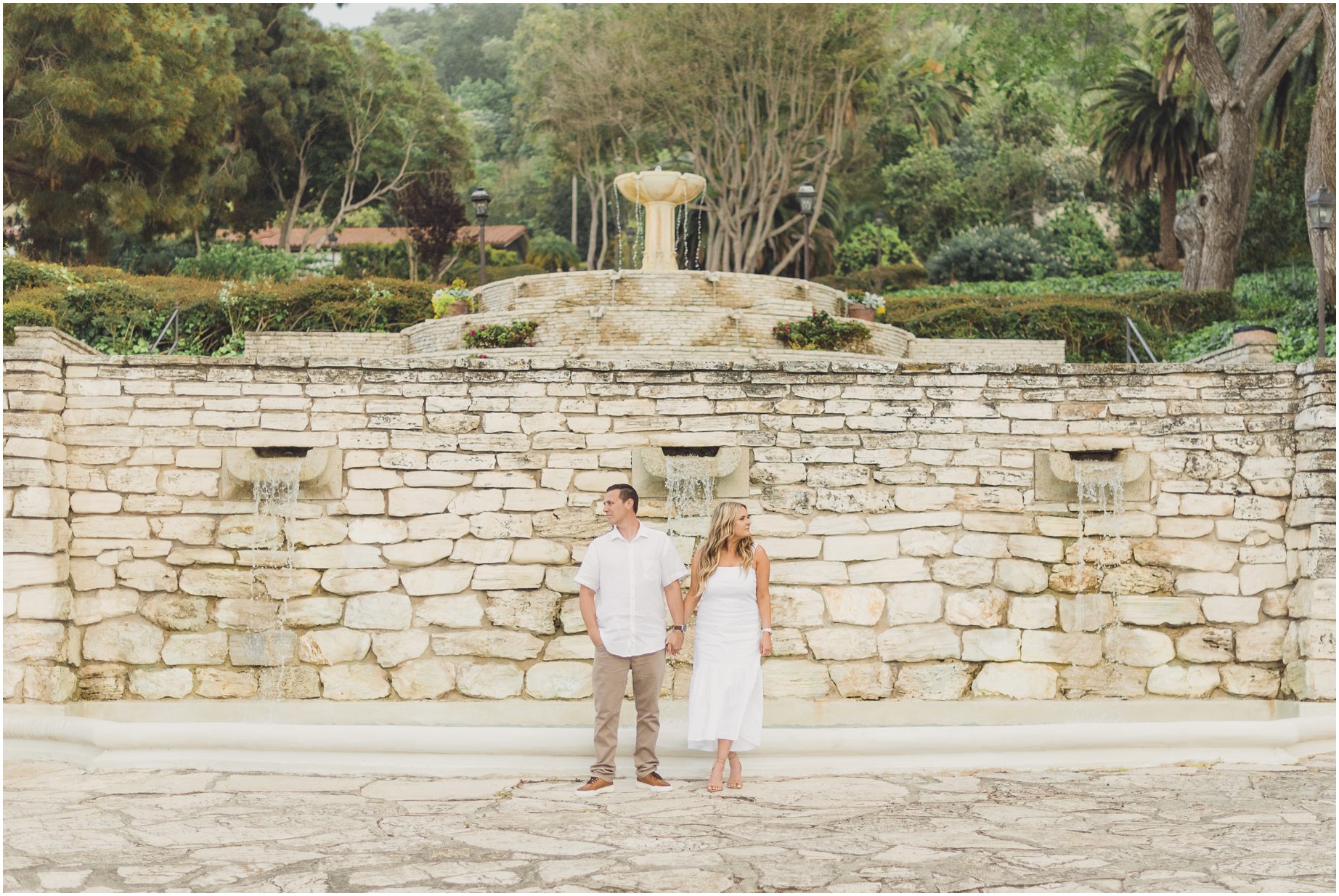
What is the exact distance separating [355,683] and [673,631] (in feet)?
6.22

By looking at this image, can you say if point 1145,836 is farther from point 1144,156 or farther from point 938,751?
point 1144,156

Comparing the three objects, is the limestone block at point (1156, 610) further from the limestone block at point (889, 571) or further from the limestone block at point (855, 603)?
the limestone block at point (855, 603)

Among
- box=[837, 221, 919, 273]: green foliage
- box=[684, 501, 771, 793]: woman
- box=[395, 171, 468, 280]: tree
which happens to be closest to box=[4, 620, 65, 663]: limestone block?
box=[684, 501, 771, 793]: woman

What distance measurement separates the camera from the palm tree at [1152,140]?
87.8 ft

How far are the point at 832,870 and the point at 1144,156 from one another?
87.9 feet

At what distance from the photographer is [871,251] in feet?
103

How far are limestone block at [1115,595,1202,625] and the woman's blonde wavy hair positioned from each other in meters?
2.31

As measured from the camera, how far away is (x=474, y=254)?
3331 cm

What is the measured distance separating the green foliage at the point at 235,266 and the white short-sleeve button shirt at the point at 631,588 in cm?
2024

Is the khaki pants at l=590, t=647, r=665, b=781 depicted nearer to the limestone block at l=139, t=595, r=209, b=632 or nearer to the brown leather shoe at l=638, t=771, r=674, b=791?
the brown leather shoe at l=638, t=771, r=674, b=791

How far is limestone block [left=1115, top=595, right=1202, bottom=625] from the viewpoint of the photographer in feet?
20.9

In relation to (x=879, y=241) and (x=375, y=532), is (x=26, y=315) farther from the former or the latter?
(x=879, y=241)

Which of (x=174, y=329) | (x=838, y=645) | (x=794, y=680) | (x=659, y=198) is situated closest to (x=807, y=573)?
(x=838, y=645)

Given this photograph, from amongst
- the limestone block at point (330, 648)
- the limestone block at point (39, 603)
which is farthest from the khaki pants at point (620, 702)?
the limestone block at point (39, 603)
